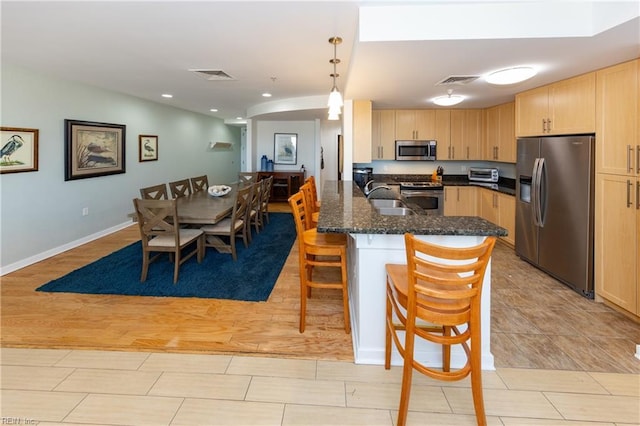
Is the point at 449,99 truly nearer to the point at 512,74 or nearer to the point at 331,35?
the point at 512,74

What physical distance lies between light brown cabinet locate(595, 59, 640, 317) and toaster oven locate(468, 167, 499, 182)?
276 centimetres

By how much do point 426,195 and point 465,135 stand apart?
1.32 metres

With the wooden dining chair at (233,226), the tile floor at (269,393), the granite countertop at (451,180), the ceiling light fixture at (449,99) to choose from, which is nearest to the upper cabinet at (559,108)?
the ceiling light fixture at (449,99)

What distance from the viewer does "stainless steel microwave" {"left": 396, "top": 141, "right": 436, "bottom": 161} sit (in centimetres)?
591

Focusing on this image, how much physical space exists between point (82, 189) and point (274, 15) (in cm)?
419

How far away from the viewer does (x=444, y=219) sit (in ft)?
7.57

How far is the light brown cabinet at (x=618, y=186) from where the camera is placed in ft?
9.23

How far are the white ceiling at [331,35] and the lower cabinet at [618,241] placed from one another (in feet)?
3.35

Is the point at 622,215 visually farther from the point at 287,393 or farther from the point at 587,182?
the point at 287,393

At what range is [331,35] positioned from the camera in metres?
2.94

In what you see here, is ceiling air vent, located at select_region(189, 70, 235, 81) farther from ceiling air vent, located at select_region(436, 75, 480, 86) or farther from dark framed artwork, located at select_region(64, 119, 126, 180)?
ceiling air vent, located at select_region(436, 75, 480, 86)

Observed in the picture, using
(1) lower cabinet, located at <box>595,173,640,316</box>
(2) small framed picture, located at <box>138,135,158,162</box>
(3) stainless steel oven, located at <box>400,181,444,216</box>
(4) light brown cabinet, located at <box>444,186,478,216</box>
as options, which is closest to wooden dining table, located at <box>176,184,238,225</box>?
(2) small framed picture, located at <box>138,135,158,162</box>

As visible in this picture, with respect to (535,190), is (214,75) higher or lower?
higher

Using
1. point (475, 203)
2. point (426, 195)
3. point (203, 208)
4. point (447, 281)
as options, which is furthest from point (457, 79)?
point (203, 208)
